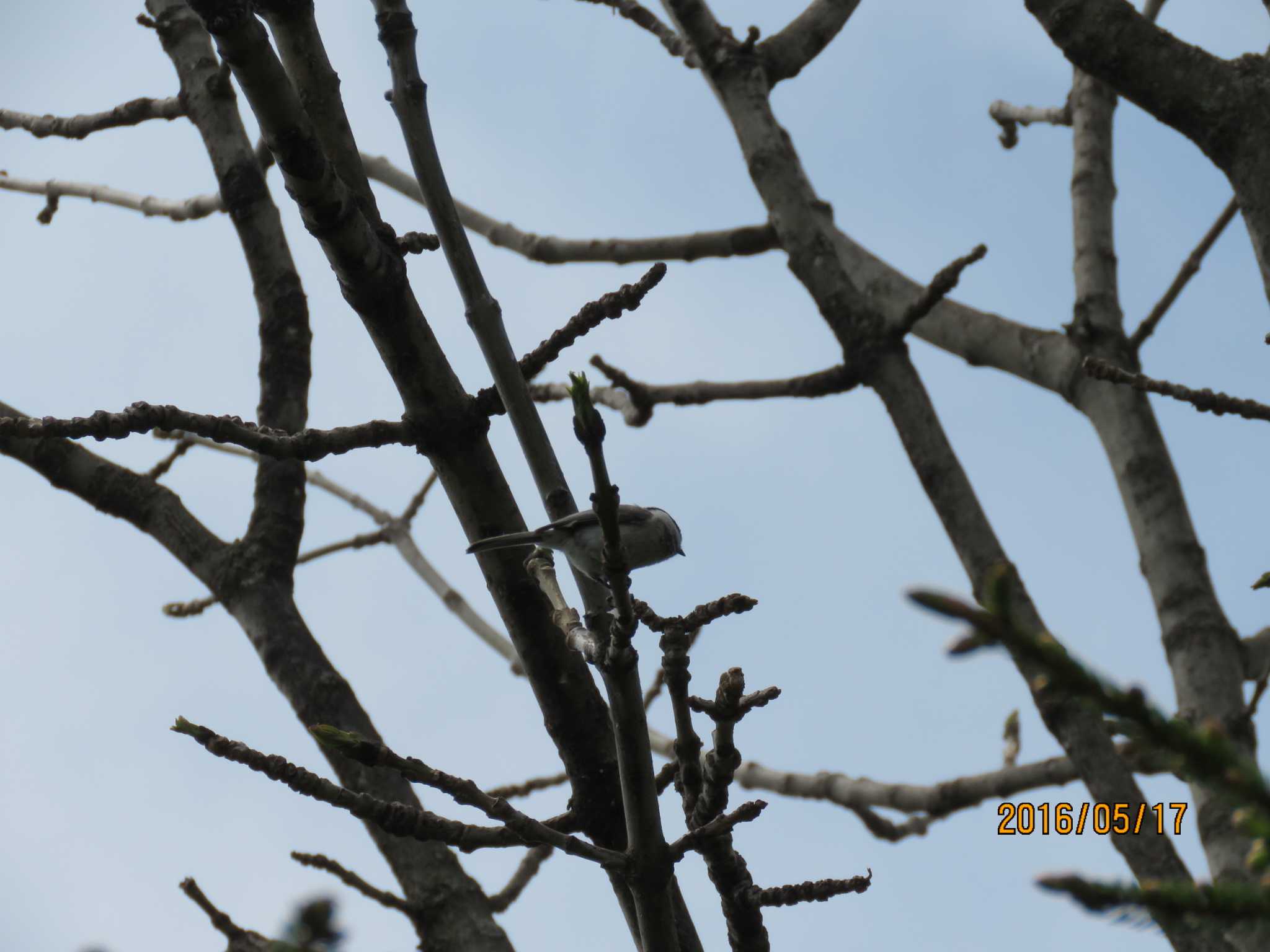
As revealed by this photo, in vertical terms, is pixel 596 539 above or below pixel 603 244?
below

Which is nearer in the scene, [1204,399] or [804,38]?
[1204,399]

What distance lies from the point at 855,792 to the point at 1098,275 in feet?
8.80

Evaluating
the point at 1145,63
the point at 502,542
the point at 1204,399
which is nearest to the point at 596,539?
the point at 502,542

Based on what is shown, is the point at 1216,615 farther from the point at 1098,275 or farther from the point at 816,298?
the point at 816,298

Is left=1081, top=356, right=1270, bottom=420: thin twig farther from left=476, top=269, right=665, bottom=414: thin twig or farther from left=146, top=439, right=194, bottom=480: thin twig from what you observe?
left=146, top=439, right=194, bottom=480: thin twig

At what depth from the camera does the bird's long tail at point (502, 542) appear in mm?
3119

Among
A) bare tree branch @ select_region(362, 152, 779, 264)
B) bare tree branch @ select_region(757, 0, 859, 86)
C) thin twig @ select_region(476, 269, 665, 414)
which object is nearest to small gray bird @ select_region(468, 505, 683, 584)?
thin twig @ select_region(476, 269, 665, 414)

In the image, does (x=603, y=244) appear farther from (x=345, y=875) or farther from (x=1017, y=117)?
(x=345, y=875)

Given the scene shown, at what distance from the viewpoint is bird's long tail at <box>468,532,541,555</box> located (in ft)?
10.2

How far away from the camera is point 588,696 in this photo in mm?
3205

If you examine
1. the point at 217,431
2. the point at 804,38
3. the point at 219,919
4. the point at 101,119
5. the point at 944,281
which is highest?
the point at 804,38

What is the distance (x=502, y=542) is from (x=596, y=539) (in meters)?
0.36

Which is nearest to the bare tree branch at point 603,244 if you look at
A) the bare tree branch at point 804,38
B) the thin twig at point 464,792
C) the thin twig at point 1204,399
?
the bare tree branch at point 804,38

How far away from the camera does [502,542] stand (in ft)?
10.3
